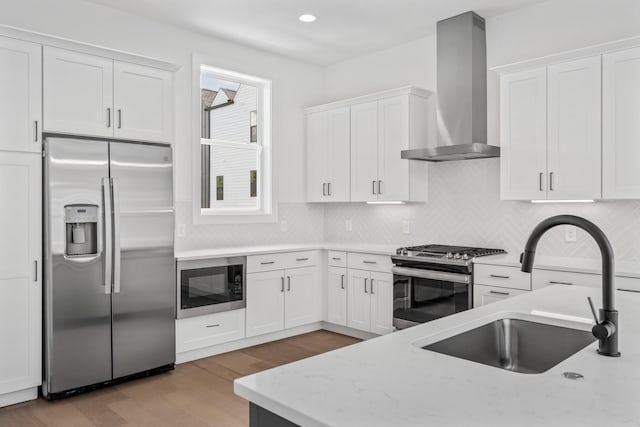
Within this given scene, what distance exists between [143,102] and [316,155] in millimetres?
2147

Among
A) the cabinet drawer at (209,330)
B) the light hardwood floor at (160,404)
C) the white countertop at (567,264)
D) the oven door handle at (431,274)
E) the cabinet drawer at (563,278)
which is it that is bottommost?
the light hardwood floor at (160,404)

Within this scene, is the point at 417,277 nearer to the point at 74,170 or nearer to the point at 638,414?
the point at 74,170

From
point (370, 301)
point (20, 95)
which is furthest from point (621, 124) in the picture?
point (20, 95)

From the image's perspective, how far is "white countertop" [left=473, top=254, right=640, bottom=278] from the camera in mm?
3225

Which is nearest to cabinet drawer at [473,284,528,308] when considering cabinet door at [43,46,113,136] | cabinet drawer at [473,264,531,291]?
cabinet drawer at [473,264,531,291]

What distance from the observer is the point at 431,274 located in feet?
13.3

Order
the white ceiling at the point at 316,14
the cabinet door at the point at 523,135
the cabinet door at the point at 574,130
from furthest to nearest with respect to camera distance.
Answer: the white ceiling at the point at 316,14
the cabinet door at the point at 523,135
the cabinet door at the point at 574,130

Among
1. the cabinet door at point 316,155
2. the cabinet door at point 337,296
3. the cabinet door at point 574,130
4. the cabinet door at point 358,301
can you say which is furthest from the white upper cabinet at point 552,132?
the cabinet door at point 316,155

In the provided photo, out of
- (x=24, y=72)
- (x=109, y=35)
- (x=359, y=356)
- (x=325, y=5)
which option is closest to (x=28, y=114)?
A: (x=24, y=72)

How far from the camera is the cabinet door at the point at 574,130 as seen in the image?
344cm

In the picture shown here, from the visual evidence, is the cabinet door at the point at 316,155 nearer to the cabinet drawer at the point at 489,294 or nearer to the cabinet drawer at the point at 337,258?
the cabinet drawer at the point at 337,258

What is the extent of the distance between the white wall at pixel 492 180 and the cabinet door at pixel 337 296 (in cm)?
65

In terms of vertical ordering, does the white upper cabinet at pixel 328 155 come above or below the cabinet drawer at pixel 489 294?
above

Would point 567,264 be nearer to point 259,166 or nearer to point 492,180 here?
point 492,180
